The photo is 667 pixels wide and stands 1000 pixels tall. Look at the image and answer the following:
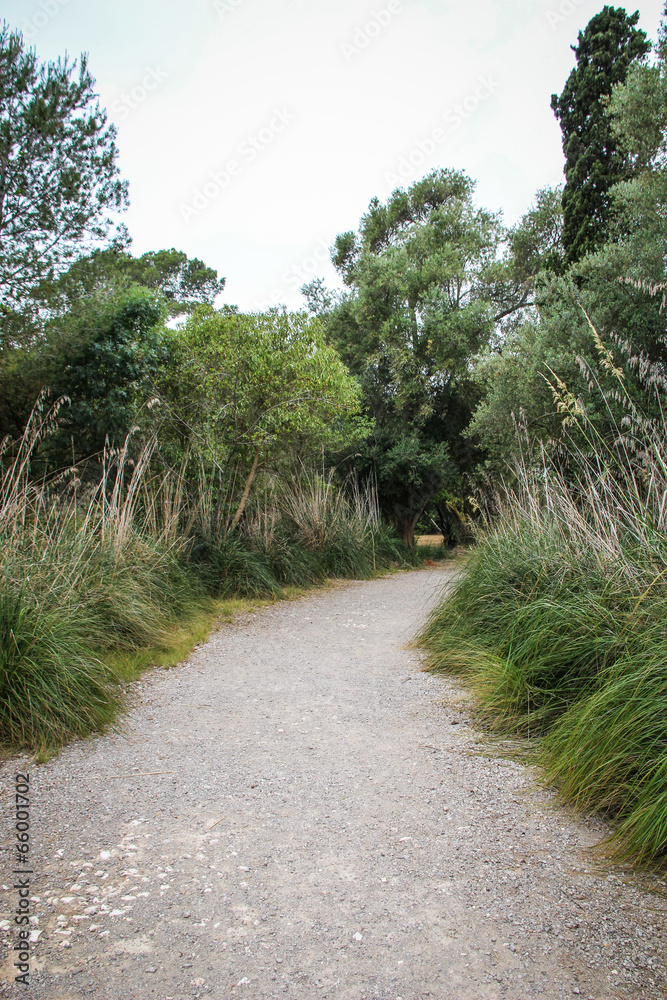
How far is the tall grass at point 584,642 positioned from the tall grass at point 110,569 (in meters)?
2.26

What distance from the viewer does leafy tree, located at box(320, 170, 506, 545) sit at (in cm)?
1348

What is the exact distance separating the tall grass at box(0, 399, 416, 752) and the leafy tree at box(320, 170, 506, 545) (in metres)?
3.93

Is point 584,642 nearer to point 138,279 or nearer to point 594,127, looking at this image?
point 594,127

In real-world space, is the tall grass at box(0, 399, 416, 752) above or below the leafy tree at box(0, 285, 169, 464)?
below

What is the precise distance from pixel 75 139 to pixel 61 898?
9561mm

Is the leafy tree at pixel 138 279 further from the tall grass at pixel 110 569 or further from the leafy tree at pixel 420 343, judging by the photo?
the leafy tree at pixel 420 343

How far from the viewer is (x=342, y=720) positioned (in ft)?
11.7

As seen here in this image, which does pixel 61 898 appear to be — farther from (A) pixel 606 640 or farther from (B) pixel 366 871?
(A) pixel 606 640

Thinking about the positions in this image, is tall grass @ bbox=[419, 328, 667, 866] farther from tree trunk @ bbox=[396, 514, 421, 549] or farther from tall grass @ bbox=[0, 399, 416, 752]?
tree trunk @ bbox=[396, 514, 421, 549]

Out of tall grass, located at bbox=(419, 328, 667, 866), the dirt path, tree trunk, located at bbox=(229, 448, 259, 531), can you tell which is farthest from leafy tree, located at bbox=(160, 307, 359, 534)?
the dirt path

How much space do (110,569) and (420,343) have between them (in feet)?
35.0

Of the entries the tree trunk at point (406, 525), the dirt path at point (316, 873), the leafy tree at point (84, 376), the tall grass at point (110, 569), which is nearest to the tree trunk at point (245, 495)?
the tall grass at point (110, 569)

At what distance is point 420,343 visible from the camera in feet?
45.7

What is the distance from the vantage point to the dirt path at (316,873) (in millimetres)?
1591
